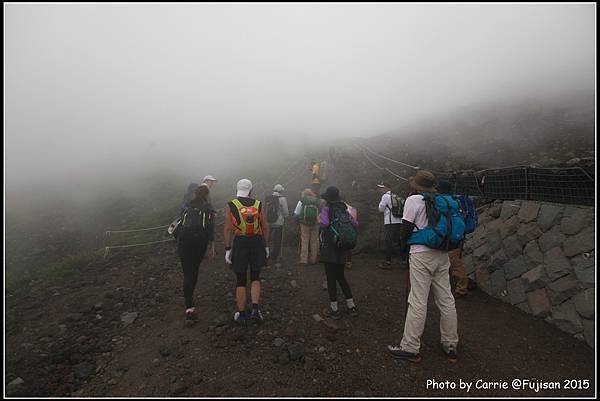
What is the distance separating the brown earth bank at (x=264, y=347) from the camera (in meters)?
3.66

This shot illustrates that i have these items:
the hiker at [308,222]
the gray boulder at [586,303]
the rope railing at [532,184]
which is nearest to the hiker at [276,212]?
the hiker at [308,222]

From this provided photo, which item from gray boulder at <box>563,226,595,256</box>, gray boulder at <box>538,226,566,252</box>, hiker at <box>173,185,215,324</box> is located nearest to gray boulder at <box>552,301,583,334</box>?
gray boulder at <box>563,226,595,256</box>

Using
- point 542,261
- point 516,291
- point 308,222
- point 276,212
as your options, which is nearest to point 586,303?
point 542,261

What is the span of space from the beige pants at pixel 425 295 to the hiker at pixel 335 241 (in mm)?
1325

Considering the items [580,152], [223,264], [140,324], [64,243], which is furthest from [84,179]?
[580,152]

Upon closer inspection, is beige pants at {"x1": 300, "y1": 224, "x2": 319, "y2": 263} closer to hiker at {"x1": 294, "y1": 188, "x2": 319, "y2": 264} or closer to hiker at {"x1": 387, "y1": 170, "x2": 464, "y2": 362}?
hiker at {"x1": 294, "y1": 188, "x2": 319, "y2": 264}

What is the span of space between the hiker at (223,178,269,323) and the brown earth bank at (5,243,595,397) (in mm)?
626

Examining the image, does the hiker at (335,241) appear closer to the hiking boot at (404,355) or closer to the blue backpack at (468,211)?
the hiking boot at (404,355)

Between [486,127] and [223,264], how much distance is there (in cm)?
1728

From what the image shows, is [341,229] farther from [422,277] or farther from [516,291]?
[516,291]

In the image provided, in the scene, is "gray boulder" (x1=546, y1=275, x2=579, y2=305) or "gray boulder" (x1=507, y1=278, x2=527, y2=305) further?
"gray boulder" (x1=507, y1=278, x2=527, y2=305)

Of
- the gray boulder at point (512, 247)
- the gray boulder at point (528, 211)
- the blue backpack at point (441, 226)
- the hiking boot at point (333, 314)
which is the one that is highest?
the blue backpack at point (441, 226)

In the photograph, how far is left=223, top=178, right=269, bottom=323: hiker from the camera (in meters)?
4.72

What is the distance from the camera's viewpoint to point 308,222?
737 centimetres
